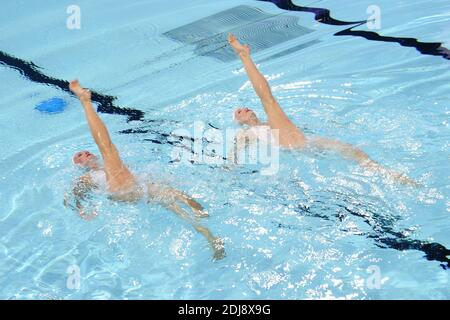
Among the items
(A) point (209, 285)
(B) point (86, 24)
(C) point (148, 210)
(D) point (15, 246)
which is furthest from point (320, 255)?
(B) point (86, 24)

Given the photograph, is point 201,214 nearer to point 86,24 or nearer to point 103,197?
point 103,197

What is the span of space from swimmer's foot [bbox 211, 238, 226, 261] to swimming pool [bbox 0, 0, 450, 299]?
3 centimetres

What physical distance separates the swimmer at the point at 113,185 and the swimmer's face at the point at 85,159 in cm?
9

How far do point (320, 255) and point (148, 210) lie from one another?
3.34 feet

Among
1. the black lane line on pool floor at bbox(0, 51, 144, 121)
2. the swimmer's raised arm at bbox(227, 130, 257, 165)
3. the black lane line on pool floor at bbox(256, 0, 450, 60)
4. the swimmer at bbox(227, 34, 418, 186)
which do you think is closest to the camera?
the swimmer at bbox(227, 34, 418, 186)

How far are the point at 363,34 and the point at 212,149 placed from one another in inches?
77.2

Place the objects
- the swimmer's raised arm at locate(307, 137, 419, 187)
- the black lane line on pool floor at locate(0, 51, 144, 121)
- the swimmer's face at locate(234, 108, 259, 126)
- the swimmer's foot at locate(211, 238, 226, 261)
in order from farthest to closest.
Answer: the black lane line on pool floor at locate(0, 51, 144, 121), the swimmer's face at locate(234, 108, 259, 126), the swimmer's raised arm at locate(307, 137, 419, 187), the swimmer's foot at locate(211, 238, 226, 261)

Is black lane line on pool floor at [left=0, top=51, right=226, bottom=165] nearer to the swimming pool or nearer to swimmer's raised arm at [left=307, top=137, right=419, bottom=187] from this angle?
the swimming pool

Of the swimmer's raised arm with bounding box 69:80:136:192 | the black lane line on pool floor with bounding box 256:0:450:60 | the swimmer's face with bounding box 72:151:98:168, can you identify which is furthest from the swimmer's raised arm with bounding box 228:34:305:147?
the black lane line on pool floor with bounding box 256:0:450:60

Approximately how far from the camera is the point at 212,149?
4398mm

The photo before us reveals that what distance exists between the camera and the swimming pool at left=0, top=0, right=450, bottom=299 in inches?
129

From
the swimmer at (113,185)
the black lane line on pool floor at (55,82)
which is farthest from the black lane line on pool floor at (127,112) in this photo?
the swimmer at (113,185)

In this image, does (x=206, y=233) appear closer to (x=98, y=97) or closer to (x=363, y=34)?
(x=98, y=97)

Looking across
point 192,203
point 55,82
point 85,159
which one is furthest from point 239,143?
point 55,82
